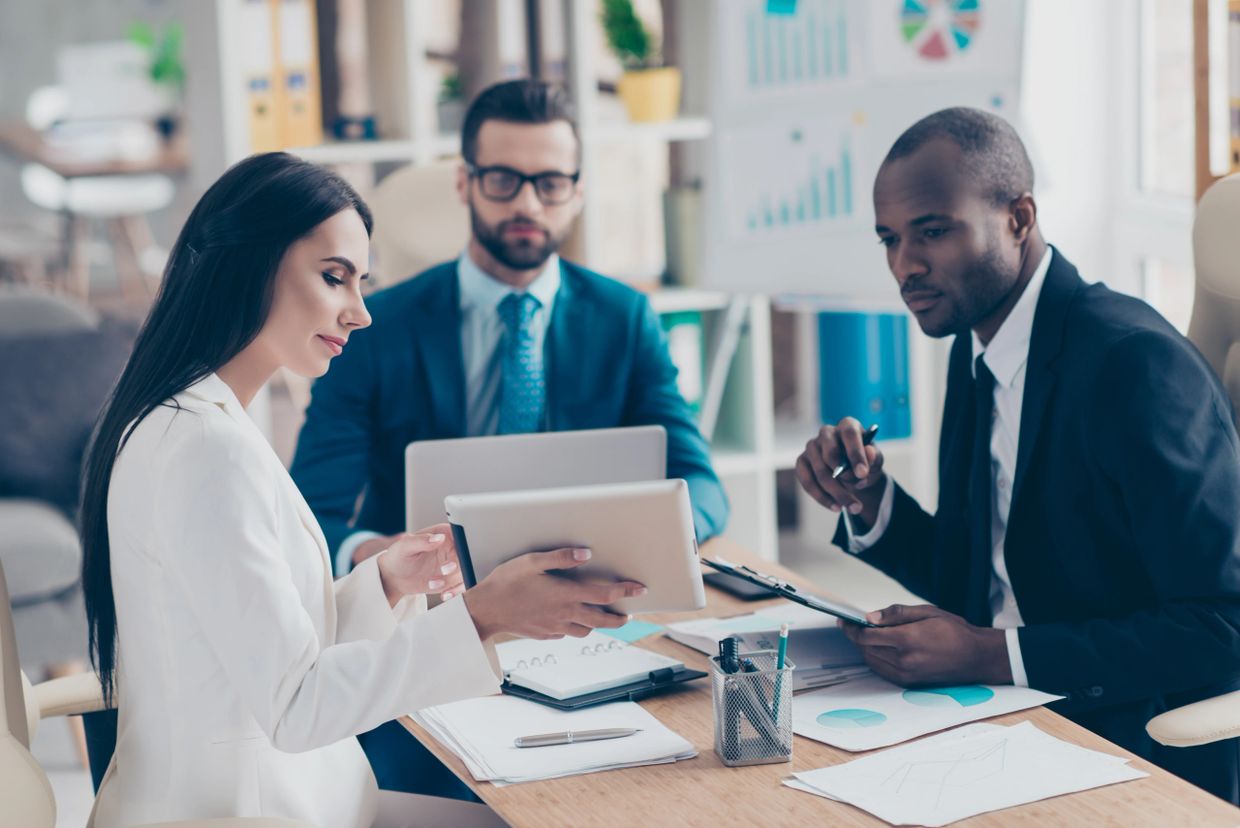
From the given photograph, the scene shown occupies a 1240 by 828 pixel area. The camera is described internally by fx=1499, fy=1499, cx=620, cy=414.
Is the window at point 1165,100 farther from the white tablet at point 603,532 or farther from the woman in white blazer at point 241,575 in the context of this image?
the woman in white blazer at point 241,575

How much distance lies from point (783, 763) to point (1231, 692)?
63cm

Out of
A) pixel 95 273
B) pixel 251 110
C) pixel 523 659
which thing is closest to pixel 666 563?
pixel 523 659

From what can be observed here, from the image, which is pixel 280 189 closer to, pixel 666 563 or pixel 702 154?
pixel 666 563

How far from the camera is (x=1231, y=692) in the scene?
1835 mm

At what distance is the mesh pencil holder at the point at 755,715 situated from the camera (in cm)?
158

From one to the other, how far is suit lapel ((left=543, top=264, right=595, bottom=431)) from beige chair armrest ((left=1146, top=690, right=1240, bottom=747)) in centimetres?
123

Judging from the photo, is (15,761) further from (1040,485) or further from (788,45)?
(788,45)

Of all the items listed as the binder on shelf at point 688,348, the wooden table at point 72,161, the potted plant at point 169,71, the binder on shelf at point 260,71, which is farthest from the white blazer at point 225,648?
the potted plant at point 169,71

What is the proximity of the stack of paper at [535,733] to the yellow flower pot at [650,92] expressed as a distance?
2.39 m

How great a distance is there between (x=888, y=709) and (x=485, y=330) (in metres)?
1.23

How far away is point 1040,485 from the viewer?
196cm

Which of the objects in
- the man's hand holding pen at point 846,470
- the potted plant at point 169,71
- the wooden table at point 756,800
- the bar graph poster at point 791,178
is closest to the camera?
the wooden table at point 756,800

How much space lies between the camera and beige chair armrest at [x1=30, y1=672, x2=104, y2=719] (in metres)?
1.88

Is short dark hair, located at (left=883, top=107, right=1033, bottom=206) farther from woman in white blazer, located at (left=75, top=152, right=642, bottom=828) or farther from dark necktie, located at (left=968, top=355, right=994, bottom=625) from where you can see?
woman in white blazer, located at (left=75, top=152, right=642, bottom=828)
